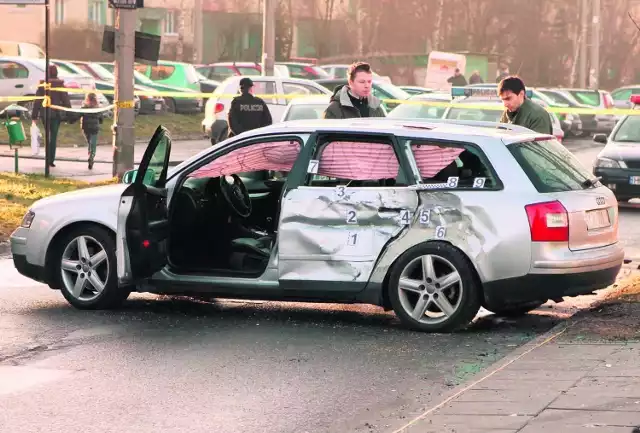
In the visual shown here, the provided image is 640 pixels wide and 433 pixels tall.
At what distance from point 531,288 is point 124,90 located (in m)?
Result: 11.5

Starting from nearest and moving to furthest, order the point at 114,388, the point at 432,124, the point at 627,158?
the point at 114,388
the point at 432,124
the point at 627,158

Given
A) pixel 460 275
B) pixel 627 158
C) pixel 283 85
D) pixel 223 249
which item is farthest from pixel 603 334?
pixel 283 85

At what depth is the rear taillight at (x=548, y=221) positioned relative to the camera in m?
9.46

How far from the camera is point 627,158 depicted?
20469 millimetres

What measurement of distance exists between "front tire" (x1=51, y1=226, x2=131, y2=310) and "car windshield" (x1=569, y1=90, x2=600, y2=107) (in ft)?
117

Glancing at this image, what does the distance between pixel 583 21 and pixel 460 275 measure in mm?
49448

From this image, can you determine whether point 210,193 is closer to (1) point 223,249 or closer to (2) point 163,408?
(1) point 223,249

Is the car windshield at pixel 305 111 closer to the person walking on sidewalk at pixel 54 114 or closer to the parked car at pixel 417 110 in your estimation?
the parked car at pixel 417 110

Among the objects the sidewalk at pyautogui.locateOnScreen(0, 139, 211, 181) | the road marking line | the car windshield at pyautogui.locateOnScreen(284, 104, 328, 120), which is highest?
the road marking line

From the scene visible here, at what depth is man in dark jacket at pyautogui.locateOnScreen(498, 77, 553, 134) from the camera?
1222 cm

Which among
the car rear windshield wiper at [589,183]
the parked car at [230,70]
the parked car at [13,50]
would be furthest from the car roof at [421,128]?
the parked car at [13,50]

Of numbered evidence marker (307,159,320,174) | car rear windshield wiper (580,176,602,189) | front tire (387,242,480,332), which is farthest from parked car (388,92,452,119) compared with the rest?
front tire (387,242,480,332)

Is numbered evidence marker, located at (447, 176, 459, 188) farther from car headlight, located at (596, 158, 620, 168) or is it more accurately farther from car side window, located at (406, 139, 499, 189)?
car headlight, located at (596, 158, 620, 168)

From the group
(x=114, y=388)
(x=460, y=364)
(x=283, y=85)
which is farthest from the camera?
(x=283, y=85)
